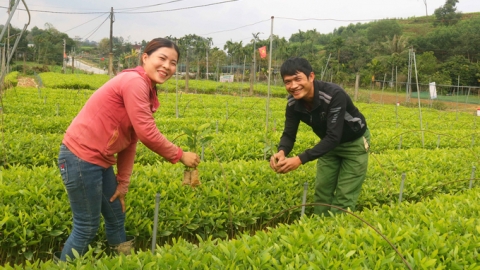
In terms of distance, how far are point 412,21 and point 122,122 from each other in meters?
118

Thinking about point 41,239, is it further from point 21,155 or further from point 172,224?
point 21,155

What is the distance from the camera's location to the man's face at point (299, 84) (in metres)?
2.99

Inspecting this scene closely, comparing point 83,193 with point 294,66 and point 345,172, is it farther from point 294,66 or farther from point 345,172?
point 345,172

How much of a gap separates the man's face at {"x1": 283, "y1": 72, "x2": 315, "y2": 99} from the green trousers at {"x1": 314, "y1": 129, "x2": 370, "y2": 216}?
747 mm

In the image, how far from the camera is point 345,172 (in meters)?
3.54

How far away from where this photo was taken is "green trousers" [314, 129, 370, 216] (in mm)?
3494

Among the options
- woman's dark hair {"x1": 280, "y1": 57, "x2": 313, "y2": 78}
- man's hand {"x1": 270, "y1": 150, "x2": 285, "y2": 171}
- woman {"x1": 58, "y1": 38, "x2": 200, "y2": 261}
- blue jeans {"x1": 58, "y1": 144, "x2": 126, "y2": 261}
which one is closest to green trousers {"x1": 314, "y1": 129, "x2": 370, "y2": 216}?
man's hand {"x1": 270, "y1": 150, "x2": 285, "y2": 171}

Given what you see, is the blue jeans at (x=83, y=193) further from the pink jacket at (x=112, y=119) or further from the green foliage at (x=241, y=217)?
the green foliage at (x=241, y=217)

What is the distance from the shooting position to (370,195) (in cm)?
436

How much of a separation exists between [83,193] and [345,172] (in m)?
2.30

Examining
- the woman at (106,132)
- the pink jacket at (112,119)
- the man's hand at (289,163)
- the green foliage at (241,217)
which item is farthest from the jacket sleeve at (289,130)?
the pink jacket at (112,119)

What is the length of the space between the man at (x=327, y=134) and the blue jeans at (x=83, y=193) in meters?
1.38

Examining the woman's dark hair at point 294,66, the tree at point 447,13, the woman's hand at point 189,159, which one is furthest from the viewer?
the tree at point 447,13

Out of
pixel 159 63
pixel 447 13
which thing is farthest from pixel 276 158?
pixel 447 13
